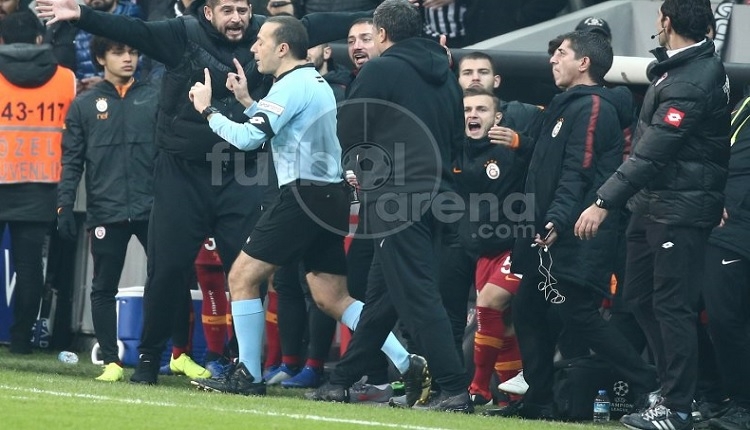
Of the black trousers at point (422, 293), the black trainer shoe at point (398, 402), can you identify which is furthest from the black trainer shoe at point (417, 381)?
the black trousers at point (422, 293)

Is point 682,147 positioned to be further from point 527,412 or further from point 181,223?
point 181,223

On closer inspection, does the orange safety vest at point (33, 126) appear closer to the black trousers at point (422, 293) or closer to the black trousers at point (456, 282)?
the black trousers at point (456, 282)

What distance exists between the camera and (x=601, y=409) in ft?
28.8

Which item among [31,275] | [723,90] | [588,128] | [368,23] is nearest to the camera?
[723,90]

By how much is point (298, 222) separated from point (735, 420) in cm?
256

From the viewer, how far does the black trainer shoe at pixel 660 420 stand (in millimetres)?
7801

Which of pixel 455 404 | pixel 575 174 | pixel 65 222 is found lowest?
pixel 455 404

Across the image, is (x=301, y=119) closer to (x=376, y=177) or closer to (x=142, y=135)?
(x=376, y=177)

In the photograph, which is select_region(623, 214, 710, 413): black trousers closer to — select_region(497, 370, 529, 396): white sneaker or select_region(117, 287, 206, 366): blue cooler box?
select_region(497, 370, 529, 396): white sneaker

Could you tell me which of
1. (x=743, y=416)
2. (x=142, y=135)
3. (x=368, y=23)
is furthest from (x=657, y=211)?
(x=142, y=135)

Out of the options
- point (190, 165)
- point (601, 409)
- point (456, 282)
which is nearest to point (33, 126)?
point (190, 165)

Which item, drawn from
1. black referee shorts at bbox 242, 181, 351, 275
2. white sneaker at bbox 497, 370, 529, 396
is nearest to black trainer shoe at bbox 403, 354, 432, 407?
white sneaker at bbox 497, 370, 529, 396

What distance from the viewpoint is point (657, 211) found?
7.99 m

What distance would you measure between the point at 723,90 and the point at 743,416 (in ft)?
5.53
